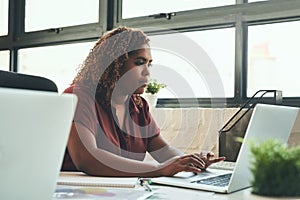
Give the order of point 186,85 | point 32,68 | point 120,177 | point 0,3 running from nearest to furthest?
point 120,177
point 186,85
point 32,68
point 0,3

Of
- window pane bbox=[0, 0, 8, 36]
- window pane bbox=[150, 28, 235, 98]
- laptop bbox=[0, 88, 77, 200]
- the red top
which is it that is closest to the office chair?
the red top

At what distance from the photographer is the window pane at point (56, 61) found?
2.96 metres

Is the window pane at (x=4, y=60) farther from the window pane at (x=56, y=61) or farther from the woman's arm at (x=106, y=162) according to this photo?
the woman's arm at (x=106, y=162)

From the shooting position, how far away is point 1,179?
60 centimetres

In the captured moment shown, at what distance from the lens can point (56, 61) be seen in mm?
3096

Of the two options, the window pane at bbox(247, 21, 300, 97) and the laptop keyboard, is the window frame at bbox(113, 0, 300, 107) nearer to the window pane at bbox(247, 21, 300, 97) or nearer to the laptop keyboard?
the window pane at bbox(247, 21, 300, 97)

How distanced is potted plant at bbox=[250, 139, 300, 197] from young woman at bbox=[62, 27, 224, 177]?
669 mm

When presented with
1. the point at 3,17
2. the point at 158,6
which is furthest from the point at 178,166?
the point at 3,17

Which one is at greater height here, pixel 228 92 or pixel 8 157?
pixel 228 92

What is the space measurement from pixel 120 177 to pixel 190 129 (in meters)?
0.95

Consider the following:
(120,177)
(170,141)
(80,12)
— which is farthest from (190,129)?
(80,12)

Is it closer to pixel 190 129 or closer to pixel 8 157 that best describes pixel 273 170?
pixel 8 157

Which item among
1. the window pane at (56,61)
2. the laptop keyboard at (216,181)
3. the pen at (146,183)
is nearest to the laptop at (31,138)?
the pen at (146,183)

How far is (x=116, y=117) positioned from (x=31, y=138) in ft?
3.58
